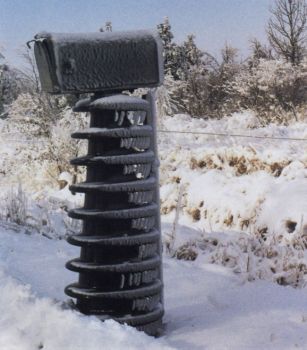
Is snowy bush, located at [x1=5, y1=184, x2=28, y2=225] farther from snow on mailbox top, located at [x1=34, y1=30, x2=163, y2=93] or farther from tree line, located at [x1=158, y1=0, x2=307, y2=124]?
tree line, located at [x1=158, y1=0, x2=307, y2=124]

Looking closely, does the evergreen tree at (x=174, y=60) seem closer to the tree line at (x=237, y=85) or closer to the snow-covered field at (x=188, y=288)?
the tree line at (x=237, y=85)

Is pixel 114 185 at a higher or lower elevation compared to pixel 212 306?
higher

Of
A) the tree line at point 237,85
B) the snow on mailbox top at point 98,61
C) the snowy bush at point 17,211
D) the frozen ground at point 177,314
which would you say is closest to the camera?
the frozen ground at point 177,314

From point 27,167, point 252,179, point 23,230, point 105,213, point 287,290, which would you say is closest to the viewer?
point 105,213

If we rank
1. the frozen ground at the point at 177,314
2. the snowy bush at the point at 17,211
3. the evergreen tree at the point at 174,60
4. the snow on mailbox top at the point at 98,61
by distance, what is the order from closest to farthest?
the frozen ground at the point at 177,314 < the snow on mailbox top at the point at 98,61 < the snowy bush at the point at 17,211 < the evergreen tree at the point at 174,60

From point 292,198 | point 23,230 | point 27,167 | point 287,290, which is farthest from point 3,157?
point 287,290

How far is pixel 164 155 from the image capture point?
1683 cm

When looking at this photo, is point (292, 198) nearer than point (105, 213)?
No

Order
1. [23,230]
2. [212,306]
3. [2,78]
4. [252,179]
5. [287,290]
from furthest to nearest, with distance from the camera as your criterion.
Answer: [2,78] → [252,179] → [23,230] → [287,290] → [212,306]

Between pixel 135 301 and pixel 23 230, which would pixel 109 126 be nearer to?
pixel 135 301

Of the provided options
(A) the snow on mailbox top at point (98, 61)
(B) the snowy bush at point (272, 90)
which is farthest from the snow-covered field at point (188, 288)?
(B) the snowy bush at point (272, 90)

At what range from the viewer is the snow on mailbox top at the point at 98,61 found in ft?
7.95

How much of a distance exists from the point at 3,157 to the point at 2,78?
42.1 feet

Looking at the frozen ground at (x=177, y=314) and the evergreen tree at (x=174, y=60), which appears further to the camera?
the evergreen tree at (x=174, y=60)
